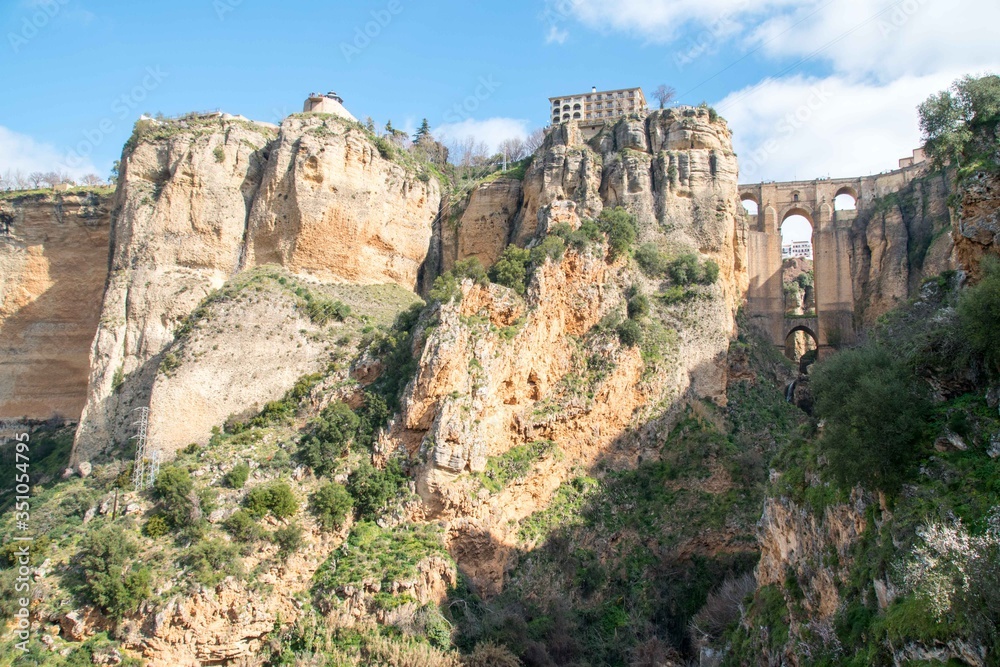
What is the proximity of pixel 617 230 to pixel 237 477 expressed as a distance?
55.2ft

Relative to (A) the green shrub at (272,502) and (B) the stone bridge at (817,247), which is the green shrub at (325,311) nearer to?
(A) the green shrub at (272,502)

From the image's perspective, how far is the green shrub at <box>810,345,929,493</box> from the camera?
17531 millimetres

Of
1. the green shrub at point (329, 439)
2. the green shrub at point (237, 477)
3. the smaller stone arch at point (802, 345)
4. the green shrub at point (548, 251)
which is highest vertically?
the green shrub at point (548, 251)

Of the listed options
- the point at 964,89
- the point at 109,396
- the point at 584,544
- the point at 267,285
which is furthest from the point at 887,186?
the point at 109,396

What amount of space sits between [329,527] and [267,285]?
12108 millimetres

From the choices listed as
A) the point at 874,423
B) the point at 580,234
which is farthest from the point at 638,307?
the point at 874,423

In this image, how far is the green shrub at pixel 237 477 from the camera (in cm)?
2800

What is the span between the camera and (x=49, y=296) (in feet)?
139

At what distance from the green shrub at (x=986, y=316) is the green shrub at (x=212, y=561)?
19817 millimetres

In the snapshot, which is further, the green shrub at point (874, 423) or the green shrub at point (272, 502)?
the green shrub at point (272, 502)

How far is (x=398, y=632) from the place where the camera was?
25422 mm

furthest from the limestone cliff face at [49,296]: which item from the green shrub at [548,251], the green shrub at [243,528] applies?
the green shrub at [548,251]

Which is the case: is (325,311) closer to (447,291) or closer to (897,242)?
(447,291)

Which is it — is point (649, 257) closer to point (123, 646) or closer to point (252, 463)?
point (252, 463)
